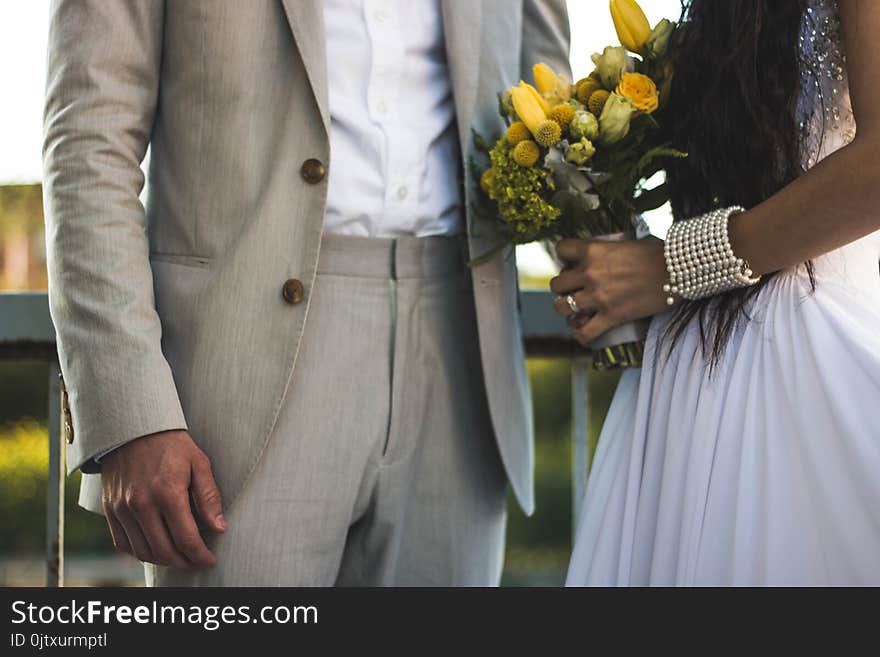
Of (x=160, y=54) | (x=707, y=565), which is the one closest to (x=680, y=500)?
(x=707, y=565)

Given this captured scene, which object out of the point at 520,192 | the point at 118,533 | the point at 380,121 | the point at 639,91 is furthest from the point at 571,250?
the point at 118,533

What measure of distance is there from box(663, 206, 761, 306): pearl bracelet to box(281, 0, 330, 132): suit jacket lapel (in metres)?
0.57

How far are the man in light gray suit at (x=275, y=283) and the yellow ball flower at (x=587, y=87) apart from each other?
0.66 feet

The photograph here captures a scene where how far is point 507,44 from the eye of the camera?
1.85 meters

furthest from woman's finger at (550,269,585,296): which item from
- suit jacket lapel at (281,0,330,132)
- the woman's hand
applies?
suit jacket lapel at (281,0,330,132)

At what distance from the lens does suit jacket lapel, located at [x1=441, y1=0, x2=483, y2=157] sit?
1.69m

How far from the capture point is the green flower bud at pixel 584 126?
150 centimetres

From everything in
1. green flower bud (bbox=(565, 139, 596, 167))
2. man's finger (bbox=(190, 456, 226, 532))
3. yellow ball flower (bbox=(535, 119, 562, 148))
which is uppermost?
yellow ball flower (bbox=(535, 119, 562, 148))

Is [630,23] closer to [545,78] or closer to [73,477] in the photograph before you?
[545,78]

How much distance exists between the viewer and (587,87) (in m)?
1.60

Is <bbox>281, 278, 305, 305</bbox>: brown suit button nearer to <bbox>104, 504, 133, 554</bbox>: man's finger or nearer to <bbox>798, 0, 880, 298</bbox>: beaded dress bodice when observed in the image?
<bbox>104, 504, 133, 554</bbox>: man's finger

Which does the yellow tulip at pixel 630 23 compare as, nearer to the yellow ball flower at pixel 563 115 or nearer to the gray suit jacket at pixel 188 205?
the yellow ball flower at pixel 563 115

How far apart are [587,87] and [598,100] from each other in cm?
5

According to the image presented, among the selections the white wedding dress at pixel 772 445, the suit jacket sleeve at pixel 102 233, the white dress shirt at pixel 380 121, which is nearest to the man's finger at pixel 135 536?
the suit jacket sleeve at pixel 102 233
